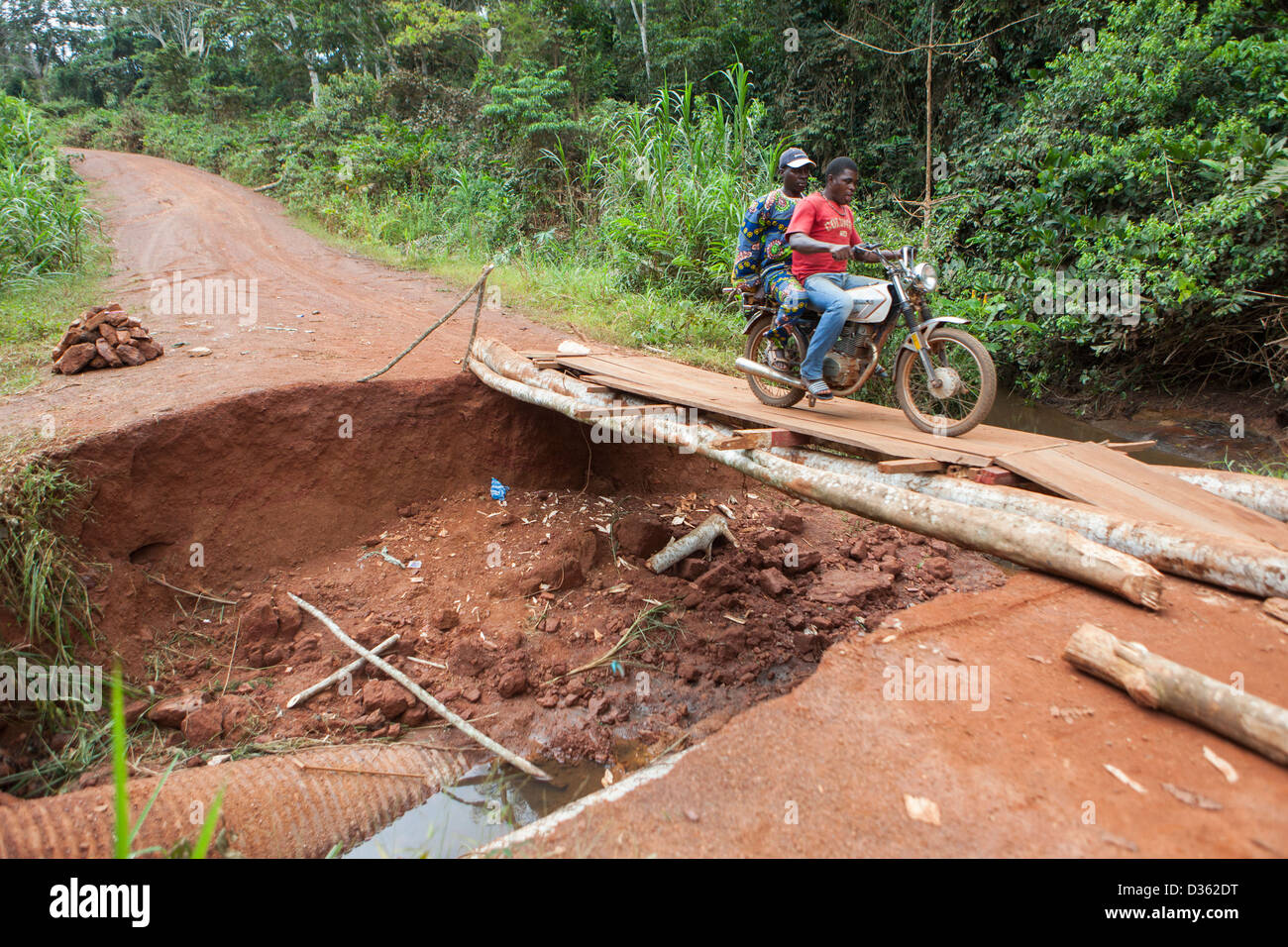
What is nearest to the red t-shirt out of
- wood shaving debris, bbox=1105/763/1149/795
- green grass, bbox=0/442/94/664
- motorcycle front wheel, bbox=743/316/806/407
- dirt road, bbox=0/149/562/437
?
motorcycle front wheel, bbox=743/316/806/407

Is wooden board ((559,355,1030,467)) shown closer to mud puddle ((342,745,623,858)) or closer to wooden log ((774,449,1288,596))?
wooden log ((774,449,1288,596))

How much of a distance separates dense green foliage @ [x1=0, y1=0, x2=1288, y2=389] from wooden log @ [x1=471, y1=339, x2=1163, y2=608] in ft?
15.8

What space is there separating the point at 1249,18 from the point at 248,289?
11.9 meters

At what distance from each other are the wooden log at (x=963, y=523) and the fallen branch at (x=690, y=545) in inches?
63.6

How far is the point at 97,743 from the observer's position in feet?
13.7

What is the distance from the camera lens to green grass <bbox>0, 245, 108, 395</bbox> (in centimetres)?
614

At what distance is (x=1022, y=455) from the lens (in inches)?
146

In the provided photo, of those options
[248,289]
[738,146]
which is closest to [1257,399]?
[738,146]

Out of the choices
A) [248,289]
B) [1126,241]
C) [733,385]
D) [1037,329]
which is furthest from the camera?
[248,289]

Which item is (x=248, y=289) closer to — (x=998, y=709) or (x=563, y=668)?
(x=563, y=668)

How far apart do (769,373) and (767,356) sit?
194 mm

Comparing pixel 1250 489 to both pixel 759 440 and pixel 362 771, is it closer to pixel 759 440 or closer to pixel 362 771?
pixel 759 440

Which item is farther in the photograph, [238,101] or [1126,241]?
[238,101]

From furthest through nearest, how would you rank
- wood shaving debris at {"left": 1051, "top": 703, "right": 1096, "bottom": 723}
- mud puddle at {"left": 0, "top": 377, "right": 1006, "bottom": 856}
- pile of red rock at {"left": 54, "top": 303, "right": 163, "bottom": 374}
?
pile of red rock at {"left": 54, "top": 303, "right": 163, "bottom": 374} < mud puddle at {"left": 0, "top": 377, "right": 1006, "bottom": 856} < wood shaving debris at {"left": 1051, "top": 703, "right": 1096, "bottom": 723}
